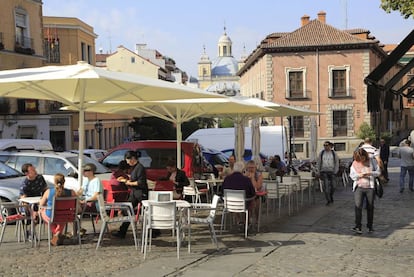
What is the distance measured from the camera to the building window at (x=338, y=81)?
5144 cm

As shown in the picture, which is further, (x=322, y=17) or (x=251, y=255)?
(x=322, y=17)

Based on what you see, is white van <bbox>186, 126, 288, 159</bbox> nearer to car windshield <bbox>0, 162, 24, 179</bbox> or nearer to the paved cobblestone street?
car windshield <bbox>0, 162, 24, 179</bbox>

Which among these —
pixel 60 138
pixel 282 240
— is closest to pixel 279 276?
pixel 282 240

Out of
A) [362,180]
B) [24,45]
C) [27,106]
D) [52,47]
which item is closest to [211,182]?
[362,180]

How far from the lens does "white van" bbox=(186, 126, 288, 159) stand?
26.4 m

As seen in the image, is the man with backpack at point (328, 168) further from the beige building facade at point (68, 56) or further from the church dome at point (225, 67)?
the church dome at point (225, 67)

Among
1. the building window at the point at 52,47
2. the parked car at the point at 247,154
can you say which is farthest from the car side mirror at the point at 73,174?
the building window at the point at 52,47

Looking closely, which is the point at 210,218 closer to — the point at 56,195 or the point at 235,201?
the point at 235,201

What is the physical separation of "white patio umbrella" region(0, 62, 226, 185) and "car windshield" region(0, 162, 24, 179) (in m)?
2.96

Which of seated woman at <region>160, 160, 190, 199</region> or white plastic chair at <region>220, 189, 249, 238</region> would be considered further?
seated woman at <region>160, 160, 190, 199</region>

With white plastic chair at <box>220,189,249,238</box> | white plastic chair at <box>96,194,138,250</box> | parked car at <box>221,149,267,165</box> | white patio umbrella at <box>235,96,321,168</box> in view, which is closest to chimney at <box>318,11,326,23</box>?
parked car at <box>221,149,267,165</box>

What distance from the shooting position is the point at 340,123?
51.4m

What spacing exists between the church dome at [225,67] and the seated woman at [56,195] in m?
160

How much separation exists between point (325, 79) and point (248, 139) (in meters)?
27.4
